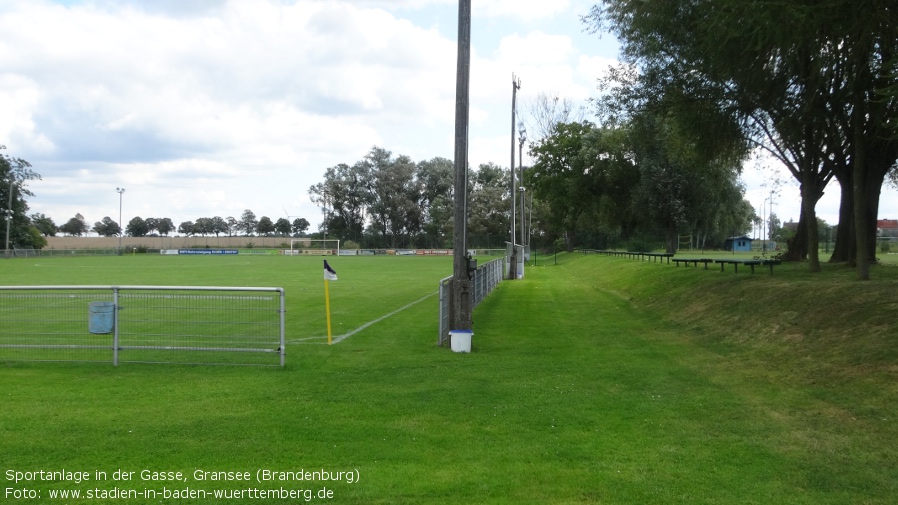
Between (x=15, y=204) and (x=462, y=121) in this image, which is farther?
(x=15, y=204)

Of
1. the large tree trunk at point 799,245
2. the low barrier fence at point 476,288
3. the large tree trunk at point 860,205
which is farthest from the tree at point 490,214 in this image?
the large tree trunk at point 860,205

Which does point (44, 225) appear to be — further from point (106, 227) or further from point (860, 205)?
point (860, 205)

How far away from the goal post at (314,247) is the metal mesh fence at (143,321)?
274 ft

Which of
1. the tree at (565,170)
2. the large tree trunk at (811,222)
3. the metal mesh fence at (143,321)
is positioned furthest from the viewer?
the tree at (565,170)

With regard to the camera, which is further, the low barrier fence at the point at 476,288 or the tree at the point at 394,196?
the tree at the point at 394,196

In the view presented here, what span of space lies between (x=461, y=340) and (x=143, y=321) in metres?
4.88

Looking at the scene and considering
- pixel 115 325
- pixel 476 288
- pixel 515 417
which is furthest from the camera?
pixel 476 288

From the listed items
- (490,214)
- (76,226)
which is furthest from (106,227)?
(490,214)

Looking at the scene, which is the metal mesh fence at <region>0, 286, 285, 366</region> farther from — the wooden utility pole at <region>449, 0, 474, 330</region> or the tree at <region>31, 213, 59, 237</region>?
the tree at <region>31, 213, 59, 237</region>

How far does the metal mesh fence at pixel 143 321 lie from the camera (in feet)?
32.9

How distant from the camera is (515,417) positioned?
7316 millimetres

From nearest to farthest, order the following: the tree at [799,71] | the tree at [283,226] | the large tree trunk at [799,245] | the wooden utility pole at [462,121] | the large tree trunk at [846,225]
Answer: the tree at [799,71] < the wooden utility pole at [462,121] < the large tree trunk at [846,225] < the large tree trunk at [799,245] < the tree at [283,226]

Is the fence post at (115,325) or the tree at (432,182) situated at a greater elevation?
the tree at (432,182)

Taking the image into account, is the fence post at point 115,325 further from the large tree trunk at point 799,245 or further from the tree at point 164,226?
the tree at point 164,226
